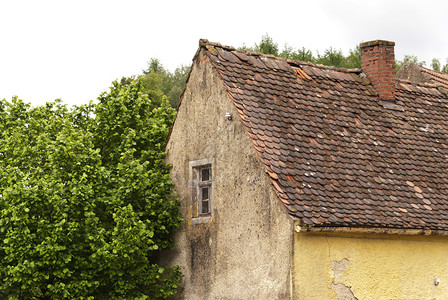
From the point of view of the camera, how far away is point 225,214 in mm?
14945

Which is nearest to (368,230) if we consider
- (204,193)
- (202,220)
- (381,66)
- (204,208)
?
(202,220)

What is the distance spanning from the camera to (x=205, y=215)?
15703 mm

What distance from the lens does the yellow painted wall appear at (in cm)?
1327

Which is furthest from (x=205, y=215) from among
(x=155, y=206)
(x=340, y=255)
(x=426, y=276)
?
(x=426, y=276)

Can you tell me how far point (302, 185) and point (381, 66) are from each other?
5825mm

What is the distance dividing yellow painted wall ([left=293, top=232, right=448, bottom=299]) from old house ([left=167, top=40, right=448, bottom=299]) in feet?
0.07

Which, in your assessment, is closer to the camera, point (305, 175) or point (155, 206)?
point (305, 175)

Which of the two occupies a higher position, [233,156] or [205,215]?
[233,156]

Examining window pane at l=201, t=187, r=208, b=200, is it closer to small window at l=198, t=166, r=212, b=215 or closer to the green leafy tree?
small window at l=198, t=166, r=212, b=215

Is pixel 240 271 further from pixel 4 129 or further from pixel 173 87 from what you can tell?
pixel 173 87

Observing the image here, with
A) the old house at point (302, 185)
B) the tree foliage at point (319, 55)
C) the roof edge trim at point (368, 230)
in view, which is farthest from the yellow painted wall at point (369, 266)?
the tree foliage at point (319, 55)

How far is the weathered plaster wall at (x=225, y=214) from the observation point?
13.6 metres

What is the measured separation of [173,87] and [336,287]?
38.5 m

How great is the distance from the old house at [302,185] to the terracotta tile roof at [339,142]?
0.03 metres
